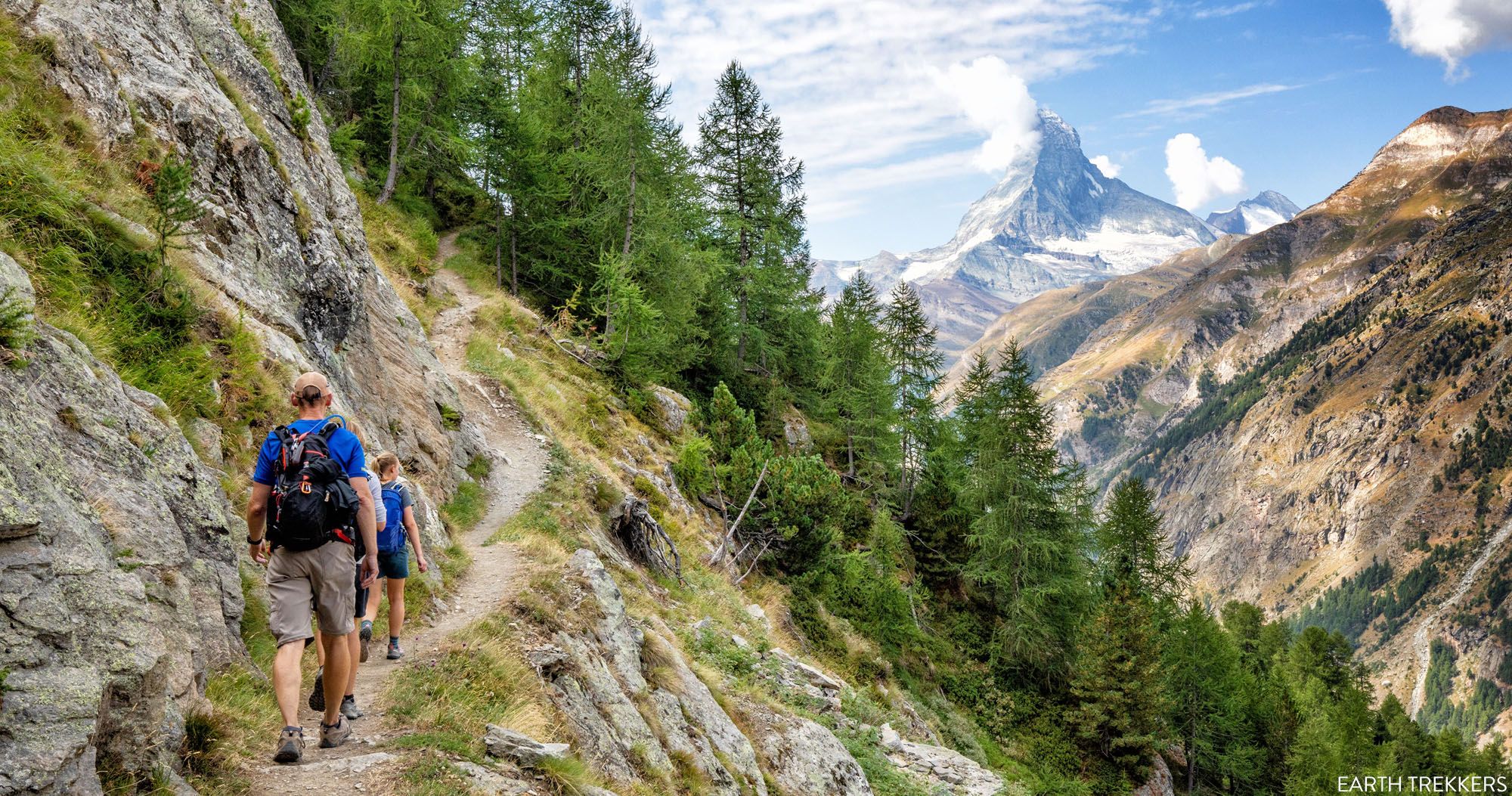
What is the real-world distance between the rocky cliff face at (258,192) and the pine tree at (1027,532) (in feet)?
83.8

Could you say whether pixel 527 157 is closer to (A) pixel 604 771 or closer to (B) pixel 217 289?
(B) pixel 217 289

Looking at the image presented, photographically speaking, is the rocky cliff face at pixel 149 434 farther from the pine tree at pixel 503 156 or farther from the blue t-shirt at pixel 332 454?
the pine tree at pixel 503 156

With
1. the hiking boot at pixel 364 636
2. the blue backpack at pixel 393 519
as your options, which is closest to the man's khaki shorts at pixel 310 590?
the hiking boot at pixel 364 636

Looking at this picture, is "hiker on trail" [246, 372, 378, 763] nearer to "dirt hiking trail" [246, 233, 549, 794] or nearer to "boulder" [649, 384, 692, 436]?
→ "dirt hiking trail" [246, 233, 549, 794]

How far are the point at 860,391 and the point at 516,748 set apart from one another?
31.4 metres

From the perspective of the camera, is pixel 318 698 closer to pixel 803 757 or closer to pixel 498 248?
pixel 803 757

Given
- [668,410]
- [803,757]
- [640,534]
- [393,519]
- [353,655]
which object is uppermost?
[668,410]

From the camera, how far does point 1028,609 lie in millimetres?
32375

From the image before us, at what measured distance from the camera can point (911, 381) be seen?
3888 cm

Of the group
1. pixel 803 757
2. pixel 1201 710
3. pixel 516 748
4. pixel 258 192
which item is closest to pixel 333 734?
pixel 516 748

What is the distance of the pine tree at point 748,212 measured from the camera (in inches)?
1406

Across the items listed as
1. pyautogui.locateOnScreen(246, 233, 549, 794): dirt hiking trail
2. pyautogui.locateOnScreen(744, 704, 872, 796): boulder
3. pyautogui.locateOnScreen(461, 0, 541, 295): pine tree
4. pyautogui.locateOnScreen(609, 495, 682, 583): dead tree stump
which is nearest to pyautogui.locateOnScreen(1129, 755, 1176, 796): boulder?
pyautogui.locateOnScreen(744, 704, 872, 796): boulder

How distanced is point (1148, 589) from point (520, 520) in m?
41.8

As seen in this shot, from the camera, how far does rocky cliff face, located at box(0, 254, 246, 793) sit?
3.72 metres
